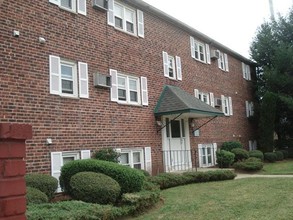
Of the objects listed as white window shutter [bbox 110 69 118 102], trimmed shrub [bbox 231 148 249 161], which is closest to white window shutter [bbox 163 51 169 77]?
white window shutter [bbox 110 69 118 102]

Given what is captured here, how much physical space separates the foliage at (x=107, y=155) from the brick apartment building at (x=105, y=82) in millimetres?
223

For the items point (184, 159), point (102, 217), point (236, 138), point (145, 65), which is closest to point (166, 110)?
point (145, 65)

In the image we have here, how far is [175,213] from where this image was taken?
25.9 ft

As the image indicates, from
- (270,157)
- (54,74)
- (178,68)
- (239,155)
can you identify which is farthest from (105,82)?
(270,157)

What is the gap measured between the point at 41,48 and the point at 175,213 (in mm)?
6163

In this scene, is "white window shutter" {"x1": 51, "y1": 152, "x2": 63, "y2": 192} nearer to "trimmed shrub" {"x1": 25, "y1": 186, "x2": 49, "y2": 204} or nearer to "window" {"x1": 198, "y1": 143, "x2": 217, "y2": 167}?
"trimmed shrub" {"x1": 25, "y1": 186, "x2": 49, "y2": 204}

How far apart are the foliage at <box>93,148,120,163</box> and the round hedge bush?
3.25m

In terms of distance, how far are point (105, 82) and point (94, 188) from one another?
5.39m

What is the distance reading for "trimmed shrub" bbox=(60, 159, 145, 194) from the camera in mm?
8648

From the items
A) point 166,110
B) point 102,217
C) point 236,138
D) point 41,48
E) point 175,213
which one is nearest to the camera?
point 102,217

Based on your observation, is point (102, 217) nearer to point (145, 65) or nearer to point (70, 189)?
point (70, 189)

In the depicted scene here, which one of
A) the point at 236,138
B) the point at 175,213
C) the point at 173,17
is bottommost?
the point at 175,213

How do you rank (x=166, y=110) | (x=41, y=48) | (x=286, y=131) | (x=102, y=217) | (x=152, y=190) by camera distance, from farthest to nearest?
(x=286, y=131) < (x=166, y=110) < (x=41, y=48) < (x=152, y=190) < (x=102, y=217)

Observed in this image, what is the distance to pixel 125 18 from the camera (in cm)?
1459
